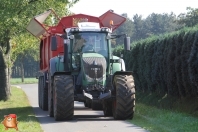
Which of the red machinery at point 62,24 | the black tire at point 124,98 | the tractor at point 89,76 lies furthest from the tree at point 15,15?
the black tire at point 124,98

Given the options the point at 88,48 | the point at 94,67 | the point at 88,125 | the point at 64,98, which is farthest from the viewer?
the point at 88,48

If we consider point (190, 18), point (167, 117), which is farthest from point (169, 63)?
point (190, 18)

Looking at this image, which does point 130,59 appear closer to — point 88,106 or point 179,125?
point 88,106

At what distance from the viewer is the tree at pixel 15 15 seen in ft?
80.9

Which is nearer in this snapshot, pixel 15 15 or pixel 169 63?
pixel 169 63

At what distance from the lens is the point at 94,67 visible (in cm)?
1645

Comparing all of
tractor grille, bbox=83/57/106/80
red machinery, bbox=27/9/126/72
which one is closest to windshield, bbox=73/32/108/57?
tractor grille, bbox=83/57/106/80

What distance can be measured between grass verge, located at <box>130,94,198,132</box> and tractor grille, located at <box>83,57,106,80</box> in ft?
6.14

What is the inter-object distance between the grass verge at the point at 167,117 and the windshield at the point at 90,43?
2.63m

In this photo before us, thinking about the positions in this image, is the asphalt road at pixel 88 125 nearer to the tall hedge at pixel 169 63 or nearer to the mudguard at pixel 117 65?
the mudguard at pixel 117 65

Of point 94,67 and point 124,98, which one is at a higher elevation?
point 94,67

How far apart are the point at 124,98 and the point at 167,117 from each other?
4.85ft

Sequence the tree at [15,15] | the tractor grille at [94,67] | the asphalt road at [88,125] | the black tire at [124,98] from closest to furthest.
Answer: the asphalt road at [88,125] < the black tire at [124,98] < the tractor grille at [94,67] < the tree at [15,15]

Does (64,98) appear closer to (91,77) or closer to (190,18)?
(91,77)
